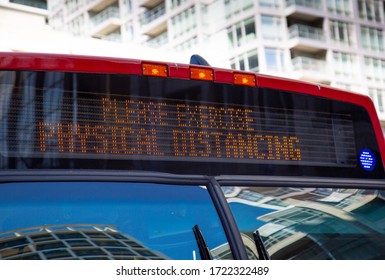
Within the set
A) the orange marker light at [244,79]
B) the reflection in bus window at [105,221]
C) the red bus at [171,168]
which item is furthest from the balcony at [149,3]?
the reflection in bus window at [105,221]

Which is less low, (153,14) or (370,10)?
(153,14)

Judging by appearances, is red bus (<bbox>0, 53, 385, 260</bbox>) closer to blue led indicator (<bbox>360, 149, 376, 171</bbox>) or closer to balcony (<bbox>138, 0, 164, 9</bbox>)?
blue led indicator (<bbox>360, 149, 376, 171</bbox>)

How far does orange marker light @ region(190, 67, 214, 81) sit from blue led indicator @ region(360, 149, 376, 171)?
0.99 m

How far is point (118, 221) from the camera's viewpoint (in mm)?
2479

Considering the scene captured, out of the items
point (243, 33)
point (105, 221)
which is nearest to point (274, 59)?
point (243, 33)

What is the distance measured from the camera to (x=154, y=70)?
2895 mm

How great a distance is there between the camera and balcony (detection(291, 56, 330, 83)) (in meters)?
31.5

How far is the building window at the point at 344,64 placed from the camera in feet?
109

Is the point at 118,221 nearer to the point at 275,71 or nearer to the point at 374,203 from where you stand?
the point at 374,203

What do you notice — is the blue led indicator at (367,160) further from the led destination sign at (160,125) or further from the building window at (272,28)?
the building window at (272,28)

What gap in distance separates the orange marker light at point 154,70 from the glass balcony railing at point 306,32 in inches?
1183

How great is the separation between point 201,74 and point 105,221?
3.08 ft

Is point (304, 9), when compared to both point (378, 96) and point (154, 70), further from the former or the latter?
point (154, 70)

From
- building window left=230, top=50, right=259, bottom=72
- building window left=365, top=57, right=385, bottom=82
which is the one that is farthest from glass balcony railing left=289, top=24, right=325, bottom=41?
building window left=365, top=57, right=385, bottom=82
